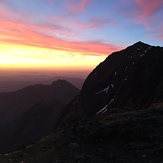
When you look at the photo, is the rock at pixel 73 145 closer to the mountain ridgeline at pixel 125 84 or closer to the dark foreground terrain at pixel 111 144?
the dark foreground terrain at pixel 111 144

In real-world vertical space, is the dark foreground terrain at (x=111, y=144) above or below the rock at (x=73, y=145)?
above

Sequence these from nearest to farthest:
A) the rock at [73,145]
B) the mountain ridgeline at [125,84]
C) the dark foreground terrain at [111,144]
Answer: the dark foreground terrain at [111,144]
the rock at [73,145]
the mountain ridgeline at [125,84]

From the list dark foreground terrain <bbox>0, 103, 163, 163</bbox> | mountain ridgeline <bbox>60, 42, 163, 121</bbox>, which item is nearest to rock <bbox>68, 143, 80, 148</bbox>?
dark foreground terrain <bbox>0, 103, 163, 163</bbox>

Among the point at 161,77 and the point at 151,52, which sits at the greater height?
the point at 151,52

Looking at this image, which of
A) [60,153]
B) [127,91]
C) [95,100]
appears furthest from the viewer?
[95,100]

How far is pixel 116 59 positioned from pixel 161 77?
235ft

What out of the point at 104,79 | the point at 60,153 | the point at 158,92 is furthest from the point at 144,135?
the point at 104,79

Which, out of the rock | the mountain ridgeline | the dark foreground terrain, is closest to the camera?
the dark foreground terrain

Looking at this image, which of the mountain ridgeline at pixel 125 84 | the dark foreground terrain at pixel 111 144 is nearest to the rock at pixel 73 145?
the dark foreground terrain at pixel 111 144

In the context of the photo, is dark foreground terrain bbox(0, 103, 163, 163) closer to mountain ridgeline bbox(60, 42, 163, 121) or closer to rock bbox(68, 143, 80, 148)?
rock bbox(68, 143, 80, 148)

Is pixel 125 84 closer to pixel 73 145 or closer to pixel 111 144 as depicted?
pixel 111 144

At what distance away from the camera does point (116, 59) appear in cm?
16412

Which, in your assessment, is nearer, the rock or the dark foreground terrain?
the dark foreground terrain

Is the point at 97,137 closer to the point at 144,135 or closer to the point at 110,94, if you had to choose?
the point at 144,135
